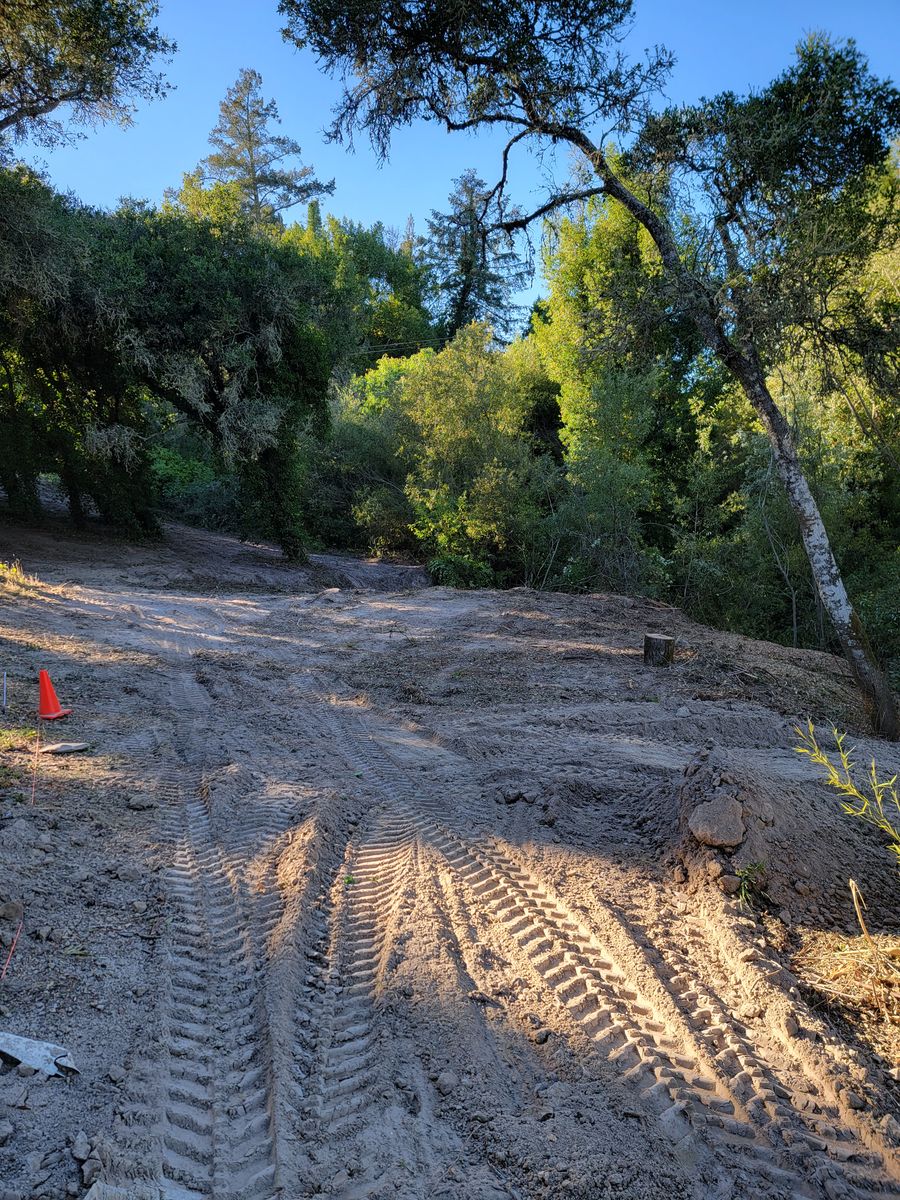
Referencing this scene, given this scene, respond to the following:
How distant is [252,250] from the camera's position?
1506 cm

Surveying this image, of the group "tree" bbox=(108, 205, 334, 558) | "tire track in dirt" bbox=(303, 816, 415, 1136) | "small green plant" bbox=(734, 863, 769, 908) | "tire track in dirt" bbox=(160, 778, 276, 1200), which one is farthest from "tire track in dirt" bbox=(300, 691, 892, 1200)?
"tree" bbox=(108, 205, 334, 558)

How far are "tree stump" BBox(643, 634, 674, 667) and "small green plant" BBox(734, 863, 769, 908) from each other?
488 centimetres

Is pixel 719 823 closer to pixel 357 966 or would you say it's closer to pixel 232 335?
pixel 357 966

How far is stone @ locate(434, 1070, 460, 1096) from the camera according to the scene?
231 centimetres

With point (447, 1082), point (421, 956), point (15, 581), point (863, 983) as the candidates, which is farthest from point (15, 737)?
point (15, 581)

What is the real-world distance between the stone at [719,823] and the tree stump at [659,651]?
4.73 meters

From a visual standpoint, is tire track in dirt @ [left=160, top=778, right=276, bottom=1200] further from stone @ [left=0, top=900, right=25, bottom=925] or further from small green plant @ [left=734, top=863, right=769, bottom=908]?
→ small green plant @ [left=734, top=863, right=769, bottom=908]

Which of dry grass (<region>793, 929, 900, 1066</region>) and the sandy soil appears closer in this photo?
the sandy soil

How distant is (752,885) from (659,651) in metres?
5.02

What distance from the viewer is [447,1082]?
233 centimetres

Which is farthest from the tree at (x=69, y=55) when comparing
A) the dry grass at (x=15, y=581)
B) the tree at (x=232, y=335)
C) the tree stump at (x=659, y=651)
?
the tree stump at (x=659, y=651)

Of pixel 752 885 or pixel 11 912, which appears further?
pixel 752 885

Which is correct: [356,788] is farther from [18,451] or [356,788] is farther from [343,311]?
[343,311]

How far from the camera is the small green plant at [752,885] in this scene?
340 cm
